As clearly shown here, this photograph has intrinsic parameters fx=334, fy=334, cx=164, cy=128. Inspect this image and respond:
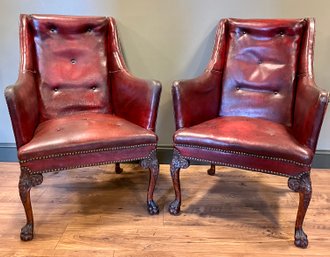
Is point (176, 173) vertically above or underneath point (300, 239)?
above

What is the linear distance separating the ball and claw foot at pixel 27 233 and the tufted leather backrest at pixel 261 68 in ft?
3.98

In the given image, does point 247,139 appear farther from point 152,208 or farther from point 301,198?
point 152,208

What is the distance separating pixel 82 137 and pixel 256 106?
1029 millimetres

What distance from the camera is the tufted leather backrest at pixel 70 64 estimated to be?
1960mm

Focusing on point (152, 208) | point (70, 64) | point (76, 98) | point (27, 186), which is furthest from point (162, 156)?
point (27, 186)

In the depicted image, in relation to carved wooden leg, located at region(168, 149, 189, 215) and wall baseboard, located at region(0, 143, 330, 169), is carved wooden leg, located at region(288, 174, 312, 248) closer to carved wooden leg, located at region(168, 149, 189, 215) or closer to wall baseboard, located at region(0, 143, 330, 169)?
carved wooden leg, located at region(168, 149, 189, 215)

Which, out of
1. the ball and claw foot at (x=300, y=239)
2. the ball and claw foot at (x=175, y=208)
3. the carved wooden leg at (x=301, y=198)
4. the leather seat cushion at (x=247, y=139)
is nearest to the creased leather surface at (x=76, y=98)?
the leather seat cushion at (x=247, y=139)

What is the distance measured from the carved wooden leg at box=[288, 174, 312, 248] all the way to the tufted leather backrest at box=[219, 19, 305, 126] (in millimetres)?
463

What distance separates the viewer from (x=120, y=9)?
2145 millimetres

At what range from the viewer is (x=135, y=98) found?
6.07 feet

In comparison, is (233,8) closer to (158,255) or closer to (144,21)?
(144,21)

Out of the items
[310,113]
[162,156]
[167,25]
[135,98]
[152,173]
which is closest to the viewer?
[310,113]

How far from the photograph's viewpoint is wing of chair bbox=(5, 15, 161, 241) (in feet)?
5.03

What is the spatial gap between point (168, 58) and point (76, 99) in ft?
2.20
